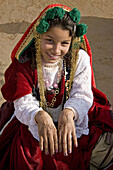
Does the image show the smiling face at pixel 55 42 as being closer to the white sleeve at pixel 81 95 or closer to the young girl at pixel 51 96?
the young girl at pixel 51 96

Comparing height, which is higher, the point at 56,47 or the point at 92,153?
the point at 56,47

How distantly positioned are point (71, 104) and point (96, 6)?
4310 millimetres

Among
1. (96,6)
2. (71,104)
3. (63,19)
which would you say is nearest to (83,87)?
(71,104)

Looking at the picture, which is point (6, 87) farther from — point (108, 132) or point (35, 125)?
point (108, 132)

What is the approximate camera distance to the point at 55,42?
2064 mm

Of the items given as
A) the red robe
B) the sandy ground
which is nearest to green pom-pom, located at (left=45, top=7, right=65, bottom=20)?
the red robe

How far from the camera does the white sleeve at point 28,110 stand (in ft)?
6.81

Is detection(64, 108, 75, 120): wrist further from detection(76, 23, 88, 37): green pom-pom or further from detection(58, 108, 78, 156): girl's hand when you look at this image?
detection(76, 23, 88, 37): green pom-pom

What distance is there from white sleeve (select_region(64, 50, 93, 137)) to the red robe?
0.39ft

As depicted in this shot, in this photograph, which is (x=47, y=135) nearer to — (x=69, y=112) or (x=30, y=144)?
(x=69, y=112)

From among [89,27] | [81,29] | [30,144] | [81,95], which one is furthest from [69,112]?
[89,27]

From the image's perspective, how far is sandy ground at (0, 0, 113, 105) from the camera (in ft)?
14.5

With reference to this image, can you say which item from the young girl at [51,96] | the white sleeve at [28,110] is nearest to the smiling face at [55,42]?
the young girl at [51,96]

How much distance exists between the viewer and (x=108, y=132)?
2230 millimetres
